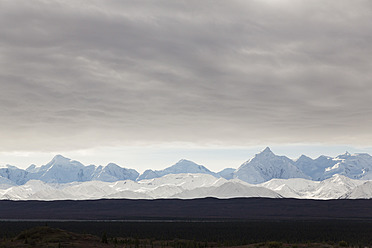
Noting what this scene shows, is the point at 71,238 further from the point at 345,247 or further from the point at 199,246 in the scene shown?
the point at 345,247

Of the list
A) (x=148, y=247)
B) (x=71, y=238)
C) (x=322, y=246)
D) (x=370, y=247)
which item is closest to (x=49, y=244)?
(x=71, y=238)

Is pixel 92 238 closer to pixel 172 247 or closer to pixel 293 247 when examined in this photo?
pixel 172 247

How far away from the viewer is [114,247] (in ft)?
244

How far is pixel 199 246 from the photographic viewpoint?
81.4 meters

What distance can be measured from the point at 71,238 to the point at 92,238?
4419 mm

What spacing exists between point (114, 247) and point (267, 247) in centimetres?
2117

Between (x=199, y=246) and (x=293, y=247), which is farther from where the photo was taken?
(x=199, y=246)

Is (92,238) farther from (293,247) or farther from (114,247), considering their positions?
(293,247)

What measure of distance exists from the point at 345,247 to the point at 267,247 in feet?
40.4

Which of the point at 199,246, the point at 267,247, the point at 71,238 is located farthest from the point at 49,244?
the point at 267,247

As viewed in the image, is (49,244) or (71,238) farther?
(71,238)

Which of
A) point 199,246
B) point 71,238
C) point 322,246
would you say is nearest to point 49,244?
point 71,238

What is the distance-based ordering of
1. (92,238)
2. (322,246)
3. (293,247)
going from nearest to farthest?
(293,247) → (322,246) → (92,238)

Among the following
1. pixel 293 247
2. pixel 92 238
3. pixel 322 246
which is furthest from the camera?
pixel 92 238
